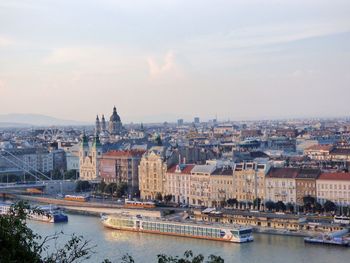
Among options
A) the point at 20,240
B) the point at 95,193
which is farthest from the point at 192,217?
the point at 20,240

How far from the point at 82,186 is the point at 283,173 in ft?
24.6

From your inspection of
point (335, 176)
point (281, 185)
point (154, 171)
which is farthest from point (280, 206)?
point (154, 171)

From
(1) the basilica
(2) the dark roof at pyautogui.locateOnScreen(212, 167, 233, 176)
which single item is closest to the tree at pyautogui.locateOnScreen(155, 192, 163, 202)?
(2) the dark roof at pyautogui.locateOnScreen(212, 167, 233, 176)

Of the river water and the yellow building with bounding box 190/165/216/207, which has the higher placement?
the yellow building with bounding box 190/165/216/207

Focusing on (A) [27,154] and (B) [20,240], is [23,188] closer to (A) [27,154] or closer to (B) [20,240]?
(A) [27,154]

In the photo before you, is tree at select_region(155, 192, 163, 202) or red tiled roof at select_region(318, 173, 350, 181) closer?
red tiled roof at select_region(318, 173, 350, 181)

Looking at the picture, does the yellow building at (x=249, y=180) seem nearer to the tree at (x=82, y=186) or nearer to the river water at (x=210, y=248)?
the river water at (x=210, y=248)

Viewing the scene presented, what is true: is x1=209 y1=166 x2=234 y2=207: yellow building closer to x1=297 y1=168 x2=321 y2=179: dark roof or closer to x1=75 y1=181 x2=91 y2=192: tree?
x1=297 y1=168 x2=321 y2=179: dark roof

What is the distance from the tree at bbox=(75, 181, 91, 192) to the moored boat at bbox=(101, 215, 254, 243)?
271 inches

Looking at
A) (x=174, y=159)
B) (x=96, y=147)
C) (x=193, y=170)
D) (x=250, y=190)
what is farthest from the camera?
(x=96, y=147)

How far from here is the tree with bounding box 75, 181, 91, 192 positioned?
844 inches

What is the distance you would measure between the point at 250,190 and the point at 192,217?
2010 millimetres

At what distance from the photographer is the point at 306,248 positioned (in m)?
11.3

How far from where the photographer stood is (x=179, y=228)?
13.1 metres
